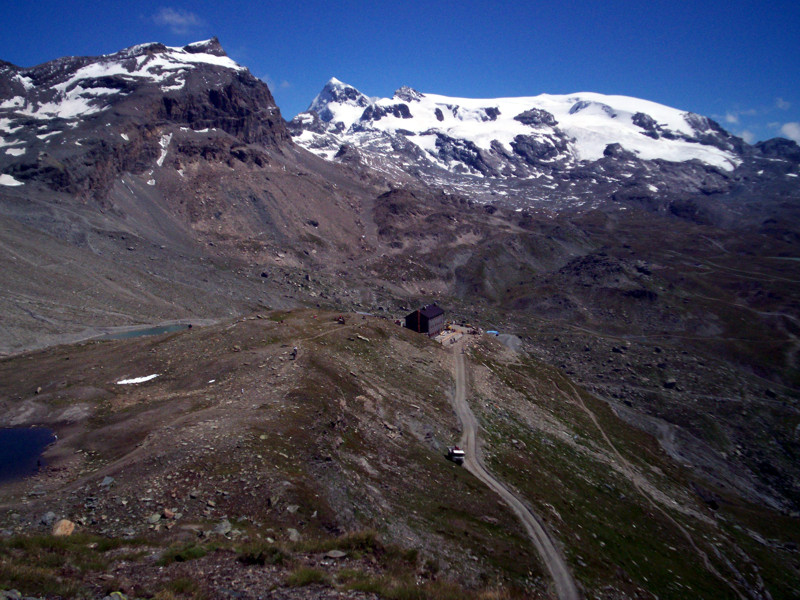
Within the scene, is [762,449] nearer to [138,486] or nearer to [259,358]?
[259,358]

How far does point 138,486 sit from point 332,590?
40.0ft

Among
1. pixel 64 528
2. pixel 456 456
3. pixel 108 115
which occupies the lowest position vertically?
pixel 456 456

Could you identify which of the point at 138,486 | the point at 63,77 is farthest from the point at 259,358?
the point at 63,77

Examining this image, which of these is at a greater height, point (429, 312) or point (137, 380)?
point (429, 312)

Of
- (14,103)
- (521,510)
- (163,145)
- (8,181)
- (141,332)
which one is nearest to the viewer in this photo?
(521,510)

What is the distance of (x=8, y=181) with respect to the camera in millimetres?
118750

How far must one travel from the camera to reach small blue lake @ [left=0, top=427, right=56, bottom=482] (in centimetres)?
2794

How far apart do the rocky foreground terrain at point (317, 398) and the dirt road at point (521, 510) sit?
78 centimetres

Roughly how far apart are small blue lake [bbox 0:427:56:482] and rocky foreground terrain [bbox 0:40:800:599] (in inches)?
57.2

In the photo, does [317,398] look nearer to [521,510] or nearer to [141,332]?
[521,510]

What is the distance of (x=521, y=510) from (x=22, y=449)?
35.7 meters

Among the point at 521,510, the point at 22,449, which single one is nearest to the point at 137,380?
the point at 22,449

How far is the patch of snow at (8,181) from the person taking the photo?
118 meters

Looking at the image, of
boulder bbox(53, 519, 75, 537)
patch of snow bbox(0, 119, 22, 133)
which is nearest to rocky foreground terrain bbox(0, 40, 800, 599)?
boulder bbox(53, 519, 75, 537)
